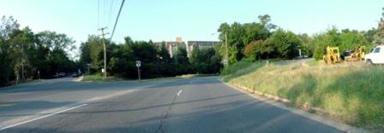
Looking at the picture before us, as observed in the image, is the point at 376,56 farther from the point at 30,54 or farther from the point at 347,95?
the point at 30,54

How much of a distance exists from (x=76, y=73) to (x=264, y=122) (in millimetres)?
142754

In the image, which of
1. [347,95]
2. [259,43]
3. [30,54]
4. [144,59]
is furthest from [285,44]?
[347,95]

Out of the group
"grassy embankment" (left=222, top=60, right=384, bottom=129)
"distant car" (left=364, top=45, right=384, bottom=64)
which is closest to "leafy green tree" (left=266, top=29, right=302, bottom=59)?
"distant car" (left=364, top=45, right=384, bottom=64)

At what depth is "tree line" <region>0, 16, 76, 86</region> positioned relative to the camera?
79.7 metres

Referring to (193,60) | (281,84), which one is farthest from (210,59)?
(281,84)

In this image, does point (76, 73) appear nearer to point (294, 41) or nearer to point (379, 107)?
point (294, 41)

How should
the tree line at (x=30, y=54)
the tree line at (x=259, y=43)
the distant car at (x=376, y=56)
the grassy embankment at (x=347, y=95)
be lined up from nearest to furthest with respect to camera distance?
the grassy embankment at (x=347, y=95), the distant car at (x=376, y=56), the tree line at (x=30, y=54), the tree line at (x=259, y=43)

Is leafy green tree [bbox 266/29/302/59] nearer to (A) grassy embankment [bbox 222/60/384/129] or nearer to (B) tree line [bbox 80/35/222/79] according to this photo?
(B) tree line [bbox 80/35/222/79]

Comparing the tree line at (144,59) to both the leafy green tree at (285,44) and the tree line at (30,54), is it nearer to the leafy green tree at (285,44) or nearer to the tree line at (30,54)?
the tree line at (30,54)

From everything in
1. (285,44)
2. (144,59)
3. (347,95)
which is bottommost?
(347,95)

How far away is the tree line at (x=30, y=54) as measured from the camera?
79.7m

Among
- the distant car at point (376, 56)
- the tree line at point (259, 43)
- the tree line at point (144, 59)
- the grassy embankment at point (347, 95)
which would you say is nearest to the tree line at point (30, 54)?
the tree line at point (144, 59)

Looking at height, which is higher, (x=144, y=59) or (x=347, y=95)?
(x=144, y=59)

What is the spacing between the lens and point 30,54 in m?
115
